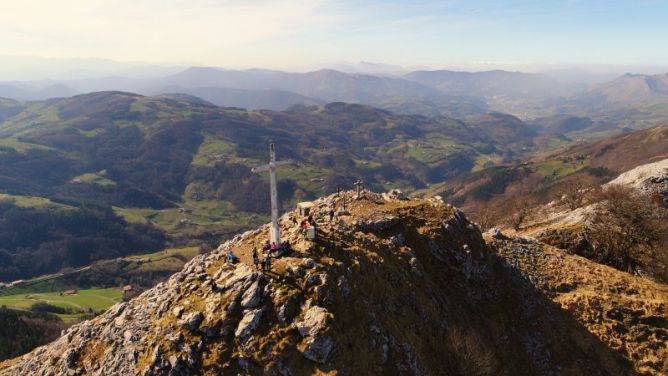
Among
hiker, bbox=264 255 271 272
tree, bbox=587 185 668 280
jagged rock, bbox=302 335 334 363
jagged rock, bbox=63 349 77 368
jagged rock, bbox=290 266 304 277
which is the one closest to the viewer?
jagged rock, bbox=302 335 334 363

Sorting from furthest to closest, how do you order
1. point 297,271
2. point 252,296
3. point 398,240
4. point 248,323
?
point 398,240 → point 297,271 → point 252,296 → point 248,323

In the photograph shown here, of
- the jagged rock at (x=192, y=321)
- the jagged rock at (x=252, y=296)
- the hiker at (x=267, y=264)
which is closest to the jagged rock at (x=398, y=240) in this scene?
the hiker at (x=267, y=264)

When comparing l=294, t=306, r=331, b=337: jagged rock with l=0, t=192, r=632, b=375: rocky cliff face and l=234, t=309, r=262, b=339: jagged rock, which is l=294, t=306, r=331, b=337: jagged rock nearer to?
l=0, t=192, r=632, b=375: rocky cliff face

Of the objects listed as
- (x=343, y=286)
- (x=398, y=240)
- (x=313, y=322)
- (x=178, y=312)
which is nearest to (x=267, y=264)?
(x=343, y=286)

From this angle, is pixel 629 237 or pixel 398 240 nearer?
pixel 398 240

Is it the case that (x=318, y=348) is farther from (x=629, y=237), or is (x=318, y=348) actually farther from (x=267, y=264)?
(x=629, y=237)

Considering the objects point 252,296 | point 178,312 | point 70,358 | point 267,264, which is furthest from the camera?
point 267,264

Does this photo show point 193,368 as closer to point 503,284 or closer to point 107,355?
point 107,355

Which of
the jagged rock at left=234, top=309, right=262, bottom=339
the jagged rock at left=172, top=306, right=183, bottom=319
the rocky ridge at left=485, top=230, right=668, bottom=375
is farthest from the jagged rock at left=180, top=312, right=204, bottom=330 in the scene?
the rocky ridge at left=485, top=230, right=668, bottom=375

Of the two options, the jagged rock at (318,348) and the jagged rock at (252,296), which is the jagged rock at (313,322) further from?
the jagged rock at (252,296)
